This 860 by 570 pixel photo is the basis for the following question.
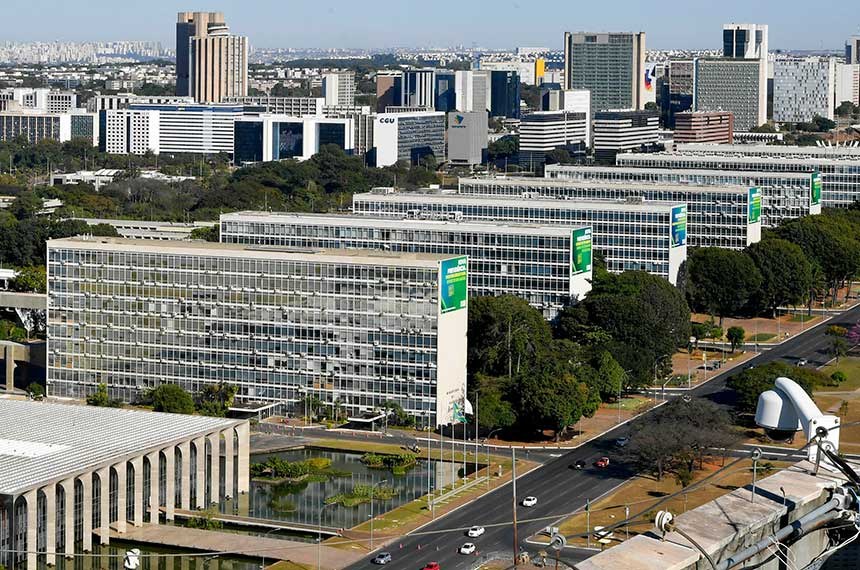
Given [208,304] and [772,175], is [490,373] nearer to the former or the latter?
[208,304]

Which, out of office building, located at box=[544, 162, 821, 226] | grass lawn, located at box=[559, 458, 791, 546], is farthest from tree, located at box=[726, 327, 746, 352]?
grass lawn, located at box=[559, 458, 791, 546]

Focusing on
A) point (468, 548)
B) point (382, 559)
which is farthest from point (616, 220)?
point (382, 559)

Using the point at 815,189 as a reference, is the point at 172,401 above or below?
below

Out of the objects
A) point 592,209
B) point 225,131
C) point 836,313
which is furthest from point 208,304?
point 225,131

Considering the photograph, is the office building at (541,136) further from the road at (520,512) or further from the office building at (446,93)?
the road at (520,512)

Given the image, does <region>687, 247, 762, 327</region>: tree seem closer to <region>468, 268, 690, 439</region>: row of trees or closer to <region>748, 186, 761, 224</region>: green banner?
<region>468, 268, 690, 439</region>: row of trees

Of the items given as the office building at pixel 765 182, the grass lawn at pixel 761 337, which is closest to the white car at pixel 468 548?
the grass lawn at pixel 761 337

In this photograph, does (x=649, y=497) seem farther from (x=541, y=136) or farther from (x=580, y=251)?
(x=541, y=136)

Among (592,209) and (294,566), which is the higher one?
(592,209)
